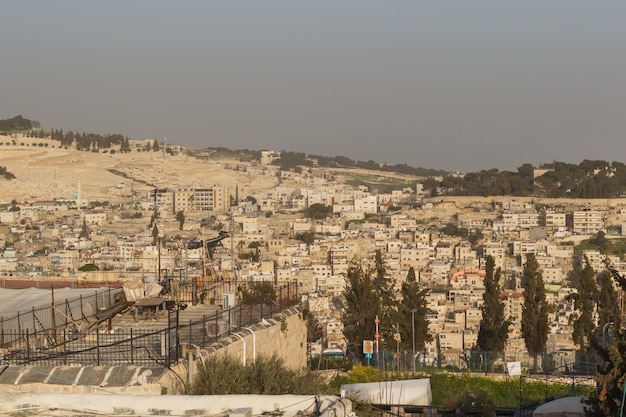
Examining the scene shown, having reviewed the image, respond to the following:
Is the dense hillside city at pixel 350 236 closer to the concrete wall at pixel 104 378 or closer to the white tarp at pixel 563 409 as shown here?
the concrete wall at pixel 104 378

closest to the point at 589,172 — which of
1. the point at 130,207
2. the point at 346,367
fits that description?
the point at 130,207

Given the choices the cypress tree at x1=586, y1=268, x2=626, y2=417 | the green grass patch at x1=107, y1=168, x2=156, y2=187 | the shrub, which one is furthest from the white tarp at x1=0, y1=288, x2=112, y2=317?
the green grass patch at x1=107, y1=168, x2=156, y2=187

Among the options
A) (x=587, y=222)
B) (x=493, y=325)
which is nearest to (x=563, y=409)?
(x=493, y=325)

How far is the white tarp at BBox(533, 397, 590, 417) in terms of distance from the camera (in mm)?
8242

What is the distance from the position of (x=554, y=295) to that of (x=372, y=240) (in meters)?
21.8

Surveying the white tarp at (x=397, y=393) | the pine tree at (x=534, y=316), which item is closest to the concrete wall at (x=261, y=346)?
the white tarp at (x=397, y=393)

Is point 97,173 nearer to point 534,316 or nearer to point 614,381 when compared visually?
point 534,316

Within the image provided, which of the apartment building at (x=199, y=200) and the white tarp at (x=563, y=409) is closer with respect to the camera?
the white tarp at (x=563, y=409)

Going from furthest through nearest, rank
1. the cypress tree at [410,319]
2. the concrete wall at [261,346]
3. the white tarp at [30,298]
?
1. the cypress tree at [410,319]
2. the white tarp at [30,298]
3. the concrete wall at [261,346]

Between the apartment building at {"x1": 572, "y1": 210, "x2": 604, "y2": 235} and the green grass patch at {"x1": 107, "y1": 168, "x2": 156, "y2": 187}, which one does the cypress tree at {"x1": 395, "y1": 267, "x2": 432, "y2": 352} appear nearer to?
the apartment building at {"x1": 572, "y1": 210, "x2": 604, "y2": 235}

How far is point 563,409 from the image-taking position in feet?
27.3

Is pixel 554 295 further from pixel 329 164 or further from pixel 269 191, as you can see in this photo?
pixel 329 164

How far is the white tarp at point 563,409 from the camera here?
8242 mm

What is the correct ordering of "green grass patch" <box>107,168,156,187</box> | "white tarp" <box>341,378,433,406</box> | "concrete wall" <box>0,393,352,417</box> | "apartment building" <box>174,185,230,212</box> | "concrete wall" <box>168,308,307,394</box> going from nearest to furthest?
"concrete wall" <box>0,393,352,417</box> < "concrete wall" <box>168,308,307,394</box> < "white tarp" <box>341,378,433,406</box> < "apartment building" <box>174,185,230,212</box> < "green grass patch" <box>107,168,156,187</box>
